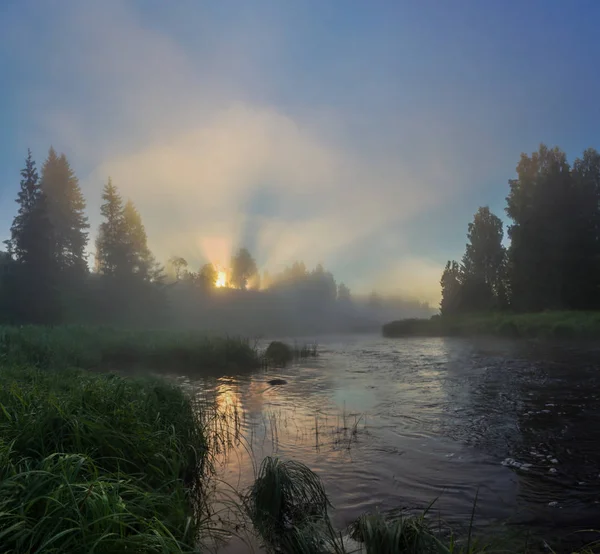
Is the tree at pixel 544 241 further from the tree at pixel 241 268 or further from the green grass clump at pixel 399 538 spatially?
the tree at pixel 241 268

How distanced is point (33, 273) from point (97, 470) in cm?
3939

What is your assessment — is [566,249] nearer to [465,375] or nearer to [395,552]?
[465,375]

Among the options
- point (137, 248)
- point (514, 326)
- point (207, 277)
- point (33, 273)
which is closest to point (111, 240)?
point (137, 248)

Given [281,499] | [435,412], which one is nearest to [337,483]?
[281,499]

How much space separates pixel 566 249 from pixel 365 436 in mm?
42468

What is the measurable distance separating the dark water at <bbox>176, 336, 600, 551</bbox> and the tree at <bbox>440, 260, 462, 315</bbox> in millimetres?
46624

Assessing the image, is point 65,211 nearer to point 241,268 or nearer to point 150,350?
point 150,350

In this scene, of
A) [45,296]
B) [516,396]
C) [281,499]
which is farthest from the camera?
[45,296]

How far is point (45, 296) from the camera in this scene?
124 ft

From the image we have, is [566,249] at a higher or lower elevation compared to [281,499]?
higher

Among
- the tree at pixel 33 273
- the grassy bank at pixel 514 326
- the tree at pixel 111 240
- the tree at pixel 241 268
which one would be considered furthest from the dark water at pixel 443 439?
the tree at pixel 241 268

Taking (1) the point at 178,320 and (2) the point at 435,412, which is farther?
(1) the point at 178,320

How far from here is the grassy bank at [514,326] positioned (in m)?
34.0

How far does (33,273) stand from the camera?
37750 millimetres
